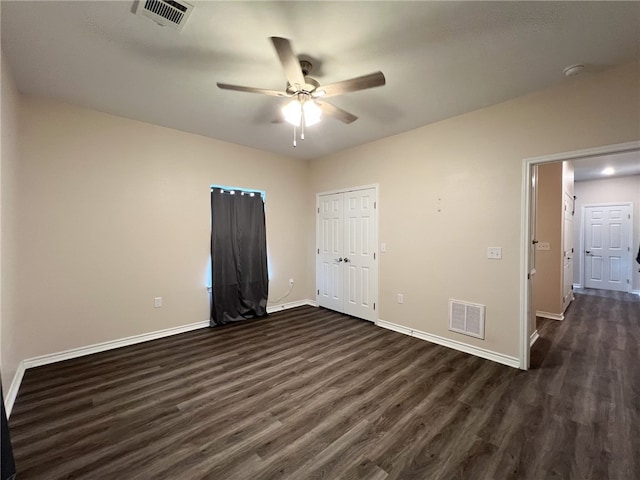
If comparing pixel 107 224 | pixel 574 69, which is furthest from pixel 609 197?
pixel 107 224

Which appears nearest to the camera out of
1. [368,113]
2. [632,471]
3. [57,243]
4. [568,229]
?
[632,471]

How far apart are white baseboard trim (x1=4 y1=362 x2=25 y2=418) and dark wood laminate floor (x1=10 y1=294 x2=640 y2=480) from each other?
0.07 meters

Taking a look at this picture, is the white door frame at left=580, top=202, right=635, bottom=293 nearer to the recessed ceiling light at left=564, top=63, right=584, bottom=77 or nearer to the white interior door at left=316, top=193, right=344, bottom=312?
the recessed ceiling light at left=564, top=63, right=584, bottom=77

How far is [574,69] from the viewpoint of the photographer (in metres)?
2.23

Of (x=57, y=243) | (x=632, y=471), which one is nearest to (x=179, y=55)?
(x=57, y=243)

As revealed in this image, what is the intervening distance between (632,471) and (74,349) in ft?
15.5

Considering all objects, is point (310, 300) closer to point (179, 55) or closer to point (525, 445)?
point (525, 445)

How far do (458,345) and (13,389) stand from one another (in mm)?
4305

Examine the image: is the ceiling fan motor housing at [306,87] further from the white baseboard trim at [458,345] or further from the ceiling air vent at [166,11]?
the white baseboard trim at [458,345]

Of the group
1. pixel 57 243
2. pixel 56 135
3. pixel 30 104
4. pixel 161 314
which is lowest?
pixel 161 314

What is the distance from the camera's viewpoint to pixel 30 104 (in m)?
2.71

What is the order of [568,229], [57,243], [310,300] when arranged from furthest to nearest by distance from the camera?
[310,300]
[568,229]
[57,243]

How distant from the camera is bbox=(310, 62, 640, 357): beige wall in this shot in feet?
7.79

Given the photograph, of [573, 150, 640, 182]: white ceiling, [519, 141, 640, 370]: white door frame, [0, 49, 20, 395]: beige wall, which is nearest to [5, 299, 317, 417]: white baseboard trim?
[0, 49, 20, 395]: beige wall
